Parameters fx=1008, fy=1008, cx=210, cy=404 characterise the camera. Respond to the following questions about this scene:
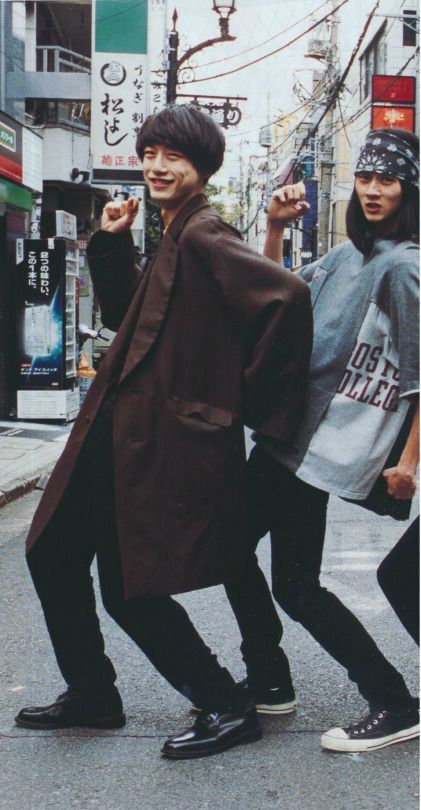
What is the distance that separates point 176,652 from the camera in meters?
2.81

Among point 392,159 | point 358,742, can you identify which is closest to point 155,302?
point 392,159

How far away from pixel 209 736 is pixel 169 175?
156cm

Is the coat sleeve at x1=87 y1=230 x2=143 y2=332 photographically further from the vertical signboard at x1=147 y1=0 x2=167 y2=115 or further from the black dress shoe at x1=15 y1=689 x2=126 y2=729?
the vertical signboard at x1=147 y1=0 x2=167 y2=115

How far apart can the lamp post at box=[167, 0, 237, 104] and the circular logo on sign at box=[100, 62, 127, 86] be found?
860mm

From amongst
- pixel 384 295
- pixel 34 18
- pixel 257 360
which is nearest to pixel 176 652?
pixel 257 360

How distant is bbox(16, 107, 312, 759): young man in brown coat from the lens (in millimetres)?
2604

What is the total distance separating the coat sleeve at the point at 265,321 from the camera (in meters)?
2.57

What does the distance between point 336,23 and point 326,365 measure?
25.8 metres

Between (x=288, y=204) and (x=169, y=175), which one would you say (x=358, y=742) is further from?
(x=169, y=175)

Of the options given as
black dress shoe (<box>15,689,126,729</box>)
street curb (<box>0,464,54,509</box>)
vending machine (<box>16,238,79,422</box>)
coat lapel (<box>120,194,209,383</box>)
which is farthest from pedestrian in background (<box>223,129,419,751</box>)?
vending machine (<box>16,238,79,422</box>)

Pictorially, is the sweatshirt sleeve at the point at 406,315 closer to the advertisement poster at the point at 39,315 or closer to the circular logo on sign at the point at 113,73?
the advertisement poster at the point at 39,315

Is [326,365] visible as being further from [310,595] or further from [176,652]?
[176,652]

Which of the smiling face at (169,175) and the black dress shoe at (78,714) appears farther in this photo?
the black dress shoe at (78,714)

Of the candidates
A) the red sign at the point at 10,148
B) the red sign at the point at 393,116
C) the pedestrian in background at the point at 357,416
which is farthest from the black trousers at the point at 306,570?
the red sign at the point at 393,116
